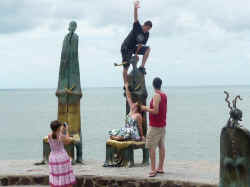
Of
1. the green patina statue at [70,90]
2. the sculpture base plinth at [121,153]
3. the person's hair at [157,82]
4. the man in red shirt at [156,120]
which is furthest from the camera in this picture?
the green patina statue at [70,90]

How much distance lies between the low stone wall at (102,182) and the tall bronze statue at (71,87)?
65.7 inches

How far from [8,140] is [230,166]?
90.4 ft

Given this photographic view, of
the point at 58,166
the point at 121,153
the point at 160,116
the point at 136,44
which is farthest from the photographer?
the point at 136,44

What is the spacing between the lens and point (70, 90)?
1095 centimetres

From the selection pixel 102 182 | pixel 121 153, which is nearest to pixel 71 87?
pixel 121 153

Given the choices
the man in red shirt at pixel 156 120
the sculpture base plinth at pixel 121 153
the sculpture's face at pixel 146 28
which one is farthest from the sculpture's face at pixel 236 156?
the sculpture's face at pixel 146 28

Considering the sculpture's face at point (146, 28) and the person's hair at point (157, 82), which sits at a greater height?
the sculpture's face at point (146, 28)

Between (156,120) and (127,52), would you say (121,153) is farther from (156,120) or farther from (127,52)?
(127,52)

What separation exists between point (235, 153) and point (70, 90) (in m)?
5.46

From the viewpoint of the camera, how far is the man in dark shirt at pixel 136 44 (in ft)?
35.2

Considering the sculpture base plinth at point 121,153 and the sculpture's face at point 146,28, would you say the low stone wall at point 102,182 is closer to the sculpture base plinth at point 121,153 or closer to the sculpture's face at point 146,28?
the sculpture base plinth at point 121,153

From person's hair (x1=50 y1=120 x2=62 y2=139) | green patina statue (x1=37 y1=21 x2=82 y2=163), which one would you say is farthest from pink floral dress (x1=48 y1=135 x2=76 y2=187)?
green patina statue (x1=37 y1=21 x2=82 y2=163)

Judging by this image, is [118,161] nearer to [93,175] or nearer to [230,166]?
[93,175]

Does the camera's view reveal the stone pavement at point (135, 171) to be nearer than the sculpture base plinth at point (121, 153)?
Yes
